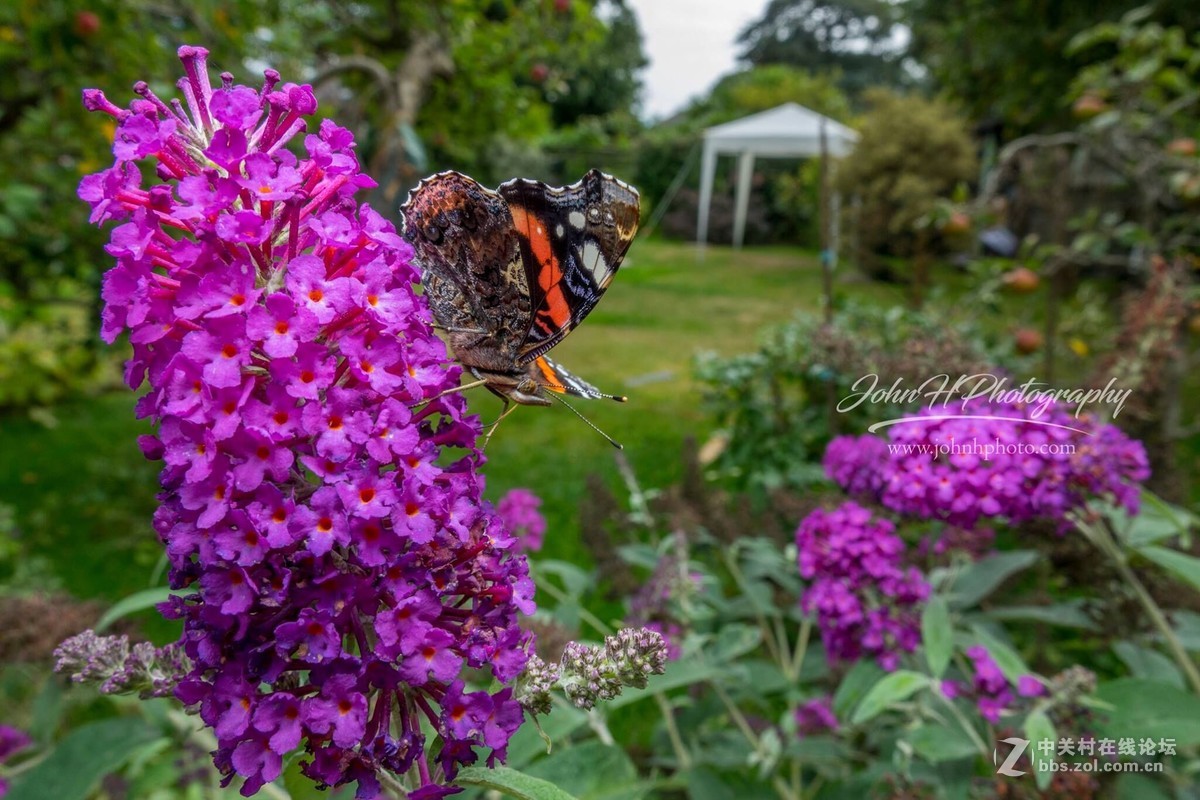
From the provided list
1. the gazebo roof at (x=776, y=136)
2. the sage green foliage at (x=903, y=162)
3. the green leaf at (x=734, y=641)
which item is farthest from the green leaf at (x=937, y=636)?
the gazebo roof at (x=776, y=136)

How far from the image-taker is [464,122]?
5.55 metres

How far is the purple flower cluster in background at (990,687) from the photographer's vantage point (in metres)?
1.72

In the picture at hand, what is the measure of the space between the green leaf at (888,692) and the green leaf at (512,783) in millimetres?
877

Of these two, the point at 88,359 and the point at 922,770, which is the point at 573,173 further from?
the point at 922,770

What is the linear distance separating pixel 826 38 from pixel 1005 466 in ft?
130

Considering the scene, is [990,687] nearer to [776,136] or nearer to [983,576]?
[983,576]

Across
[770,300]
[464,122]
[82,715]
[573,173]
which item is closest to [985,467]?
[82,715]

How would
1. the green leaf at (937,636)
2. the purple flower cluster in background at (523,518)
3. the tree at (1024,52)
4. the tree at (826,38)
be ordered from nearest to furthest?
the green leaf at (937,636) < the purple flower cluster in background at (523,518) < the tree at (1024,52) < the tree at (826,38)

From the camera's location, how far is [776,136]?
16.1 m

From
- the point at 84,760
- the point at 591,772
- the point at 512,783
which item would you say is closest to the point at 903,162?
the point at 591,772

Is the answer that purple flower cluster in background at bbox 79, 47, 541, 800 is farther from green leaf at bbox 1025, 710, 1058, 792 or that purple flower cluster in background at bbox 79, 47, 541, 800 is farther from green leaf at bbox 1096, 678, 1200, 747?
green leaf at bbox 1096, 678, 1200, 747

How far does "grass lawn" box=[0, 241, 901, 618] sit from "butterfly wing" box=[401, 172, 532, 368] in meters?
1.79

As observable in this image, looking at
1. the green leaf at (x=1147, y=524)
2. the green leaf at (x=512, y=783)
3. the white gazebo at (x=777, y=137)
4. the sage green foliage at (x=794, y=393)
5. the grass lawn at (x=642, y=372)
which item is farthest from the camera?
the white gazebo at (x=777, y=137)

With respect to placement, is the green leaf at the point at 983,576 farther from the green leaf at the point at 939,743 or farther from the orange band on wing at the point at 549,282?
the orange band on wing at the point at 549,282
